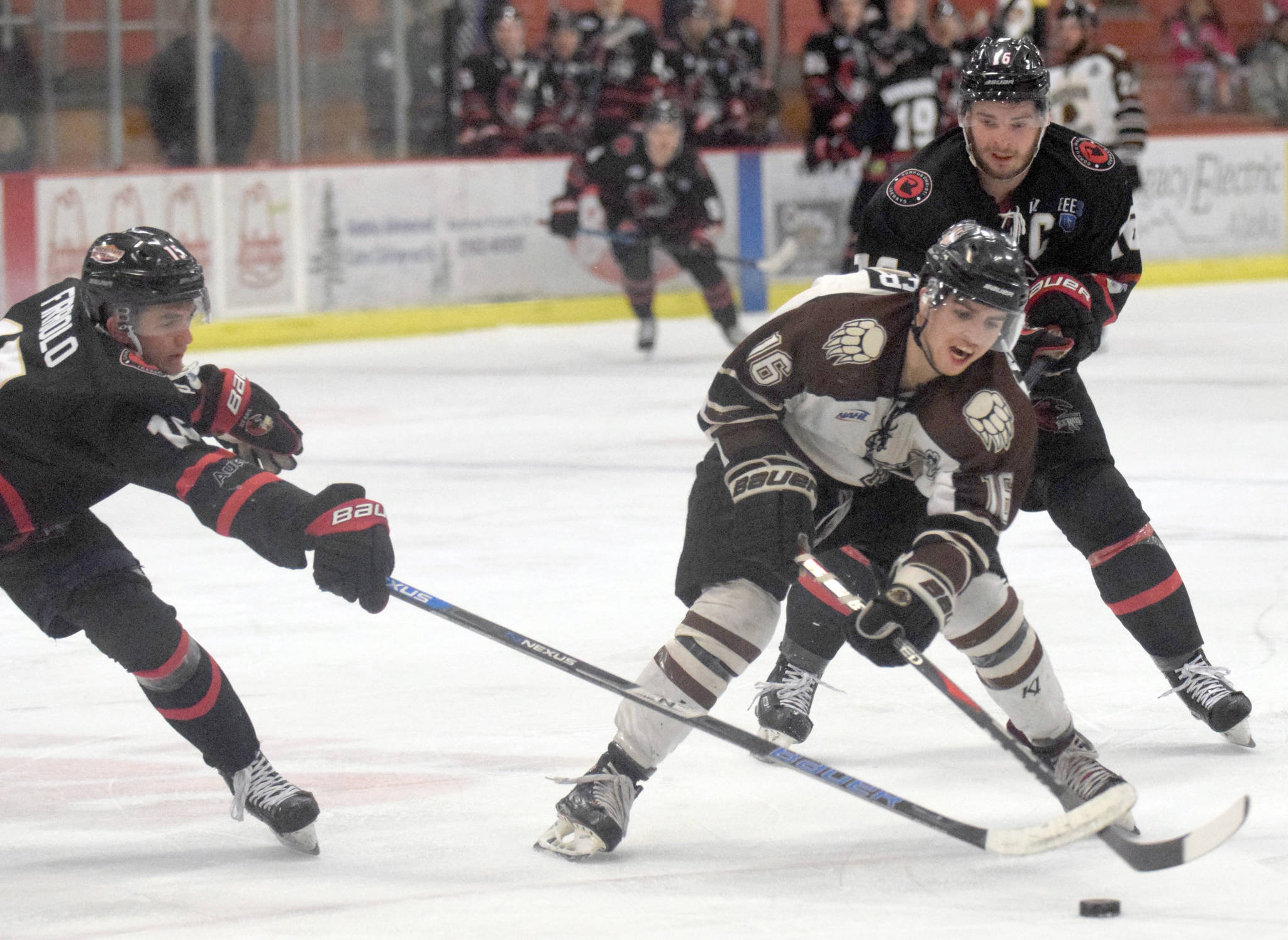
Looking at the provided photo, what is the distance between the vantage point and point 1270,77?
12844 mm

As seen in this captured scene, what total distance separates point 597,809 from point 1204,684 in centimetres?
113

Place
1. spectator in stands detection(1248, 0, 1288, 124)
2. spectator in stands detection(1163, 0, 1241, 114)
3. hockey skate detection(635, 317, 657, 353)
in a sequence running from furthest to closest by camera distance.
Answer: spectator in stands detection(1248, 0, 1288, 124) → spectator in stands detection(1163, 0, 1241, 114) → hockey skate detection(635, 317, 657, 353)

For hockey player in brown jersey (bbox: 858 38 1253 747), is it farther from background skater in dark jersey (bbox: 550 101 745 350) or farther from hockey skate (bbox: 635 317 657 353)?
background skater in dark jersey (bbox: 550 101 745 350)

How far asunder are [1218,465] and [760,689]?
120 inches

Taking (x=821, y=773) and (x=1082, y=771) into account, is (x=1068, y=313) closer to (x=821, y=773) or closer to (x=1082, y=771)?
(x=1082, y=771)

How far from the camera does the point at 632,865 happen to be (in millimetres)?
2805

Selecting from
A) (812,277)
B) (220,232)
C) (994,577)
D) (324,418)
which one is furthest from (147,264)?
(812,277)

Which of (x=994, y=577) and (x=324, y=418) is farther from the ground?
(x=994, y=577)

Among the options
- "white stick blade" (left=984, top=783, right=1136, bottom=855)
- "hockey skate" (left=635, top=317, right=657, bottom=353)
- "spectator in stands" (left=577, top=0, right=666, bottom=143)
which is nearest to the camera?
"white stick blade" (left=984, top=783, right=1136, bottom=855)

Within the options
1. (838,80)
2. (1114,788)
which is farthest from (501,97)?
(1114,788)

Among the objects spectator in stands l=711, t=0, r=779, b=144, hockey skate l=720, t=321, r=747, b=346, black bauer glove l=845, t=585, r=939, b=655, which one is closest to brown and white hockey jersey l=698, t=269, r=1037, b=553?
black bauer glove l=845, t=585, r=939, b=655

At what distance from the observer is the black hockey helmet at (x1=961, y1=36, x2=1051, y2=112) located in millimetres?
3395

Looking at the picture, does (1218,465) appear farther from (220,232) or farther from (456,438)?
(220,232)

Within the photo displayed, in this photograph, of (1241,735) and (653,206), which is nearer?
(1241,735)
